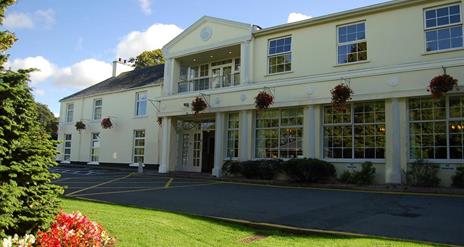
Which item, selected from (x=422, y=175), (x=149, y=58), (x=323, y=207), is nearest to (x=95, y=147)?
(x=149, y=58)

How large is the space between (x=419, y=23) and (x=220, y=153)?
34.5ft

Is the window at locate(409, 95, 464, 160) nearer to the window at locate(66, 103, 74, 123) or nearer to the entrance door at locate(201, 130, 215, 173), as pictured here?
the entrance door at locate(201, 130, 215, 173)

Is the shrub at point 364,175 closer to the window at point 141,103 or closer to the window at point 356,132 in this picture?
the window at point 356,132

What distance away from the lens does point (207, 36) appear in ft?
73.3

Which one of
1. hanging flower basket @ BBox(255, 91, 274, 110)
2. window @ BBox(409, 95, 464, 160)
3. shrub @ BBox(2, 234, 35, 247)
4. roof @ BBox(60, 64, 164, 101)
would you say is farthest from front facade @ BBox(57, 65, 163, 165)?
shrub @ BBox(2, 234, 35, 247)

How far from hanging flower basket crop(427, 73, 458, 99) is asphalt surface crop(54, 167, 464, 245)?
3.65 m

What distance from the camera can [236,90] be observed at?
2038 centimetres

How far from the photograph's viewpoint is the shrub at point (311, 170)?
16406 mm

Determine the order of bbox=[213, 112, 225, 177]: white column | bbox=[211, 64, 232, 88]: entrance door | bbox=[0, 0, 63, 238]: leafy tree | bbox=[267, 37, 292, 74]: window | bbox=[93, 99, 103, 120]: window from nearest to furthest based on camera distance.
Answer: bbox=[0, 0, 63, 238]: leafy tree, bbox=[267, 37, 292, 74]: window, bbox=[213, 112, 225, 177]: white column, bbox=[211, 64, 232, 88]: entrance door, bbox=[93, 99, 103, 120]: window

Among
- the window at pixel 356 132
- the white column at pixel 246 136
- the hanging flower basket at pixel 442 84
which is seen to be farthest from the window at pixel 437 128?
the white column at pixel 246 136

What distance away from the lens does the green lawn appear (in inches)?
246

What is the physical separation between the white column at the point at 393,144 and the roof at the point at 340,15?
3.86 m

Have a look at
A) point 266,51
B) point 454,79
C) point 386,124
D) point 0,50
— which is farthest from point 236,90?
point 0,50

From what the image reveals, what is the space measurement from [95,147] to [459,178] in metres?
24.5
